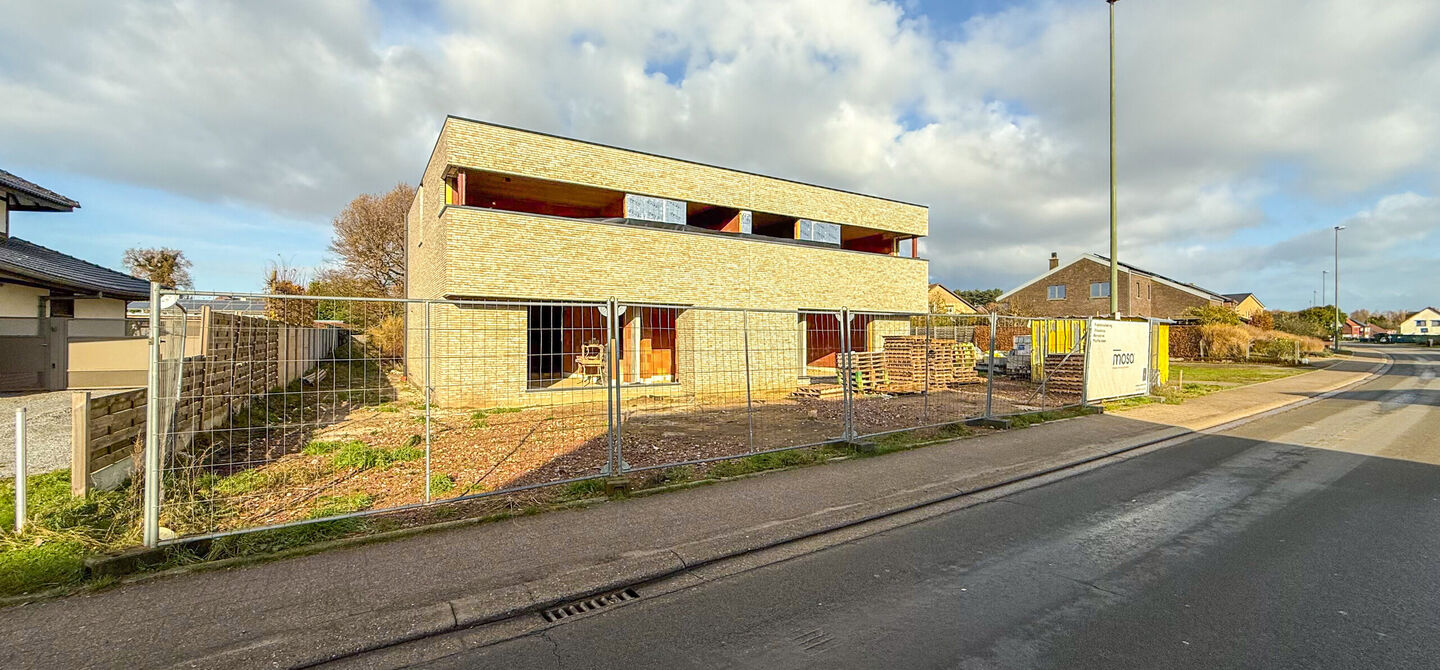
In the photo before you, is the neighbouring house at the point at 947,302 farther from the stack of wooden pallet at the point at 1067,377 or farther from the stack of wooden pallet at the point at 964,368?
the stack of wooden pallet at the point at 1067,377

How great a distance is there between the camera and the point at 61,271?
52.2 ft

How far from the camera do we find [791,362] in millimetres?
14180

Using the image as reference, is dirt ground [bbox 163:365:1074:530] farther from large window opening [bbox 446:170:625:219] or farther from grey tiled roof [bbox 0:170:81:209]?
grey tiled roof [bbox 0:170:81:209]

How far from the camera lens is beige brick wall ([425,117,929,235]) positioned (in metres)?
13.9

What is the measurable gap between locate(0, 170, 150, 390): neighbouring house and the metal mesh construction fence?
16.5ft

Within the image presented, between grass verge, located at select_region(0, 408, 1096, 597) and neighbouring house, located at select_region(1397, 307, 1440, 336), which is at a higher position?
neighbouring house, located at select_region(1397, 307, 1440, 336)

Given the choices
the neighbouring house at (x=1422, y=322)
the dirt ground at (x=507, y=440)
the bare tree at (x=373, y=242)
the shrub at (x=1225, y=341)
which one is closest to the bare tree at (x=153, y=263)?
the bare tree at (x=373, y=242)

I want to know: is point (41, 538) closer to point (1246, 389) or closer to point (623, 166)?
point (623, 166)

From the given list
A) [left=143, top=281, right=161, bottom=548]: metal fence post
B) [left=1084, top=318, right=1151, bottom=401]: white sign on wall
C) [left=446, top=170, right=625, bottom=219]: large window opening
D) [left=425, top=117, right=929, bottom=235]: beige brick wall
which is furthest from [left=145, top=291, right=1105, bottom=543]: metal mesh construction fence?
[left=425, top=117, right=929, bottom=235]: beige brick wall

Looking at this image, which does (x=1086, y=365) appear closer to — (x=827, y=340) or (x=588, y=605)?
(x=827, y=340)

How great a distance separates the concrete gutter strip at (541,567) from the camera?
320cm

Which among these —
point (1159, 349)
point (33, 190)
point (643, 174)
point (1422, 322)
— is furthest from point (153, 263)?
point (1422, 322)

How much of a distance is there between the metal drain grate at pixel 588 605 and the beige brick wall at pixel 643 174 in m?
12.4

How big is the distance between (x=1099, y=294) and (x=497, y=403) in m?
44.9
